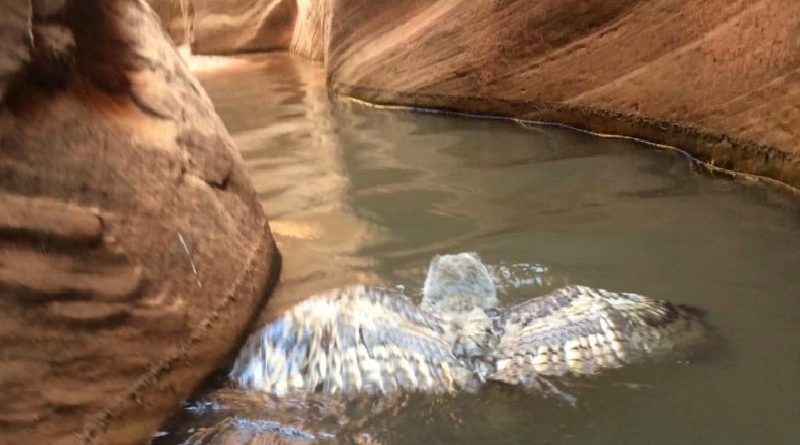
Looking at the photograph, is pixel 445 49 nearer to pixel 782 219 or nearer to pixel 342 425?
pixel 782 219

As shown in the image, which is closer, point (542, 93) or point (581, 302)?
point (581, 302)

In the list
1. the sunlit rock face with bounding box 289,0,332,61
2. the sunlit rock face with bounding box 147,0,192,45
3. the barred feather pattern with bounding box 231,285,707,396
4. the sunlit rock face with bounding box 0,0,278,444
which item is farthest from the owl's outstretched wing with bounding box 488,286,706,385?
the sunlit rock face with bounding box 147,0,192,45

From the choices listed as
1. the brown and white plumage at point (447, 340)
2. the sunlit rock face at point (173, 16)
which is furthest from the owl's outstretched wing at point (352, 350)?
the sunlit rock face at point (173, 16)

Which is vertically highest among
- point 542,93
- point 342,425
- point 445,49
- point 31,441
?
point 445,49

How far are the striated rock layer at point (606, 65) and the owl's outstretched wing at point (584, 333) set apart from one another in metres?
2.04

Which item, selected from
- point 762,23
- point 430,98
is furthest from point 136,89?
point 430,98

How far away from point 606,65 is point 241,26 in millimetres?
10108

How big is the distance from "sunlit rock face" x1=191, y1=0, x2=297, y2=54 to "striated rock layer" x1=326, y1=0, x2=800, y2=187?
21.8 ft

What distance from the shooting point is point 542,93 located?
251 inches

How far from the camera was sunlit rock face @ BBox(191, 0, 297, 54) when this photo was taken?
14.5 meters

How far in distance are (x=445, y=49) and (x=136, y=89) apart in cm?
444

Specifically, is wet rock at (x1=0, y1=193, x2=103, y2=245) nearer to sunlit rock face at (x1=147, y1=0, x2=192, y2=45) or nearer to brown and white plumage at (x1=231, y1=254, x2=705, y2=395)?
brown and white plumage at (x1=231, y1=254, x2=705, y2=395)

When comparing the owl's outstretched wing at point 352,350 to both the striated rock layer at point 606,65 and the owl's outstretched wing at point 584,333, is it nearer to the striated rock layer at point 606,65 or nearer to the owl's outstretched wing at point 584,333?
the owl's outstretched wing at point 584,333

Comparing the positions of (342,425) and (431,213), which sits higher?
(431,213)
